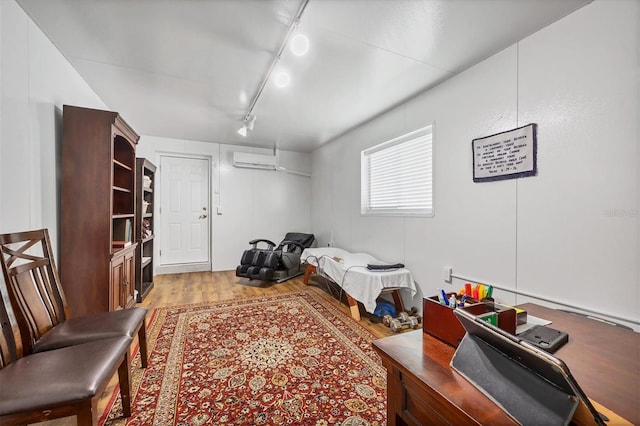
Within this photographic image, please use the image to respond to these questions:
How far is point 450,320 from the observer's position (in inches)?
35.0

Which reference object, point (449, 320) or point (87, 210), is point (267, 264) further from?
point (449, 320)

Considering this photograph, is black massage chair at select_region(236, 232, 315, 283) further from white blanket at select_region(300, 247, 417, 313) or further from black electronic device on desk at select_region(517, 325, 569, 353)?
black electronic device on desk at select_region(517, 325, 569, 353)

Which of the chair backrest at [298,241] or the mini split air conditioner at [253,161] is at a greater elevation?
the mini split air conditioner at [253,161]

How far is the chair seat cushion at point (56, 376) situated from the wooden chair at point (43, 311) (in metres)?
0.18

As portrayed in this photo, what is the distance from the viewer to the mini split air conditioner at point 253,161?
15.9 ft

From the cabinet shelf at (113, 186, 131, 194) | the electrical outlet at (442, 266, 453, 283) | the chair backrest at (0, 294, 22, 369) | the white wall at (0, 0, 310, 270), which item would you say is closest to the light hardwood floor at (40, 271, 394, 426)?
the electrical outlet at (442, 266, 453, 283)

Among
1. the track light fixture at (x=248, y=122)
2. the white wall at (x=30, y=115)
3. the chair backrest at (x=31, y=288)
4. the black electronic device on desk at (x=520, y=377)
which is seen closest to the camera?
the black electronic device on desk at (x=520, y=377)

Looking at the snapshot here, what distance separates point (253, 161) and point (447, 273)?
3831 mm

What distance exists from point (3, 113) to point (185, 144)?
321 centimetres

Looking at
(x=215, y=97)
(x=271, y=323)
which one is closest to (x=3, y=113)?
(x=215, y=97)

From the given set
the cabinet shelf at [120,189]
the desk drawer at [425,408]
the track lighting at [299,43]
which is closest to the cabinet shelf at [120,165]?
the cabinet shelf at [120,189]

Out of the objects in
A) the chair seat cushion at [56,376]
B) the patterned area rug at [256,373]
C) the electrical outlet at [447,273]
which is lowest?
the patterned area rug at [256,373]

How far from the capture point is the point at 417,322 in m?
2.59

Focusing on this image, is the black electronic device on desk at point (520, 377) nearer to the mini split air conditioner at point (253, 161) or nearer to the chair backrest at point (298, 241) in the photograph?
the chair backrest at point (298, 241)
